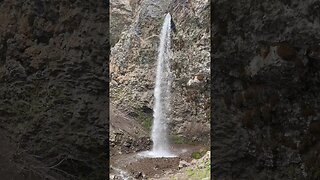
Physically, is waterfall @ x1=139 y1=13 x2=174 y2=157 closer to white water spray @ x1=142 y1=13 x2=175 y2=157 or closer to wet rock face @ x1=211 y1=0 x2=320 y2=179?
white water spray @ x1=142 y1=13 x2=175 y2=157

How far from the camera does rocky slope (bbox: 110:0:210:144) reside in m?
7.11

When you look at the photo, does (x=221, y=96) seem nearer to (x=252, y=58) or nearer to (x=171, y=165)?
(x=252, y=58)

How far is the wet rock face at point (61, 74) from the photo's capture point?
4.88 ft

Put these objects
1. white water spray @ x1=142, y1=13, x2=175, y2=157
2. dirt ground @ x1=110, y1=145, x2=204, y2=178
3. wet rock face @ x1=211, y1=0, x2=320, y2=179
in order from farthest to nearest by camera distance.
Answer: white water spray @ x1=142, y1=13, x2=175, y2=157 < dirt ground @ x1=110, y1=145, x2=204, y2=178 < wet rock face @ x1=211, y1=0, x2=320, y2=179

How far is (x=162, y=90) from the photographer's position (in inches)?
298

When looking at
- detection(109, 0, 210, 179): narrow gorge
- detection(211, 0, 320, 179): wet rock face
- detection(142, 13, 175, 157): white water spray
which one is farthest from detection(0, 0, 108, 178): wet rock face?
detection(142, 13, 175, 157): white water spray

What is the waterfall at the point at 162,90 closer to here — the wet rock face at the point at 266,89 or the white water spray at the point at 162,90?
the white water spray at the point at 162,90

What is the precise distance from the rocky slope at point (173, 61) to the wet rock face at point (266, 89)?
5.62 metres

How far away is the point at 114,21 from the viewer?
8.20 meters

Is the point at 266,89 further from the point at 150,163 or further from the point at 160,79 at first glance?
the point at 160,79

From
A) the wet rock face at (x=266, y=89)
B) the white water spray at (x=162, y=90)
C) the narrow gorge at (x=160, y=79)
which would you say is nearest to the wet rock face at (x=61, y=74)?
the wet rock face at (x=266, y=89)

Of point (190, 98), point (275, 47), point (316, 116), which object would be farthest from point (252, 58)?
point (190, 98)

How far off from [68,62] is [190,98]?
576 centimetres

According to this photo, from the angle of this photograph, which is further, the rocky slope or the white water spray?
the white water spray
